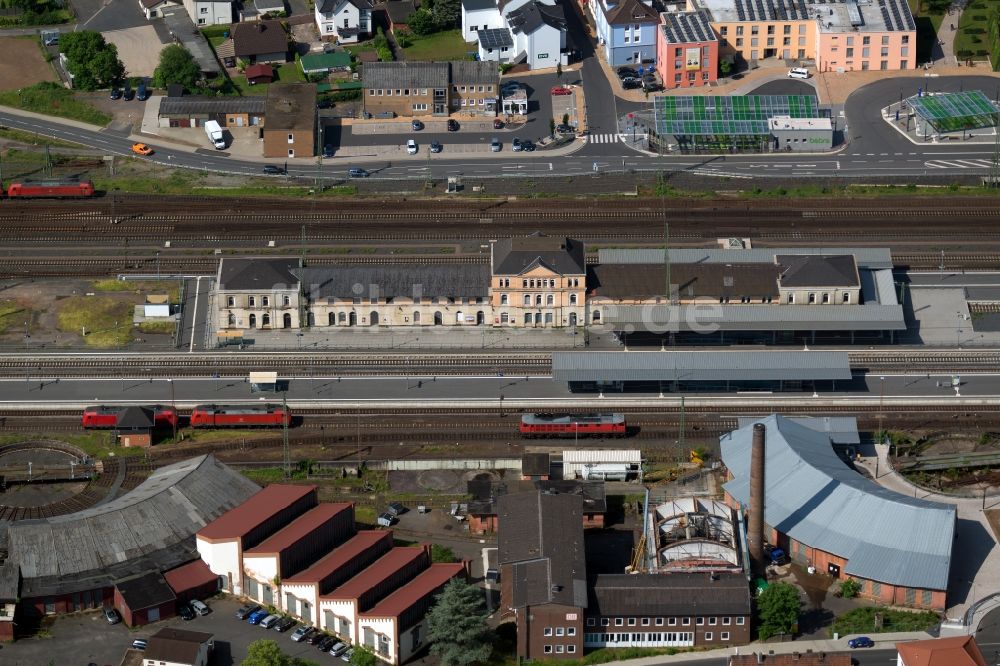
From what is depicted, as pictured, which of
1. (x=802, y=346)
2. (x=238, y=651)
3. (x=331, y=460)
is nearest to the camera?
(x=238, y=651)

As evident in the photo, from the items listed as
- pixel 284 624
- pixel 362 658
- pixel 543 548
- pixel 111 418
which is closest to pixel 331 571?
pixel 284 624

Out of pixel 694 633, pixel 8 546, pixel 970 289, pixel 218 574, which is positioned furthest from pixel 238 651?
pixel 970 289

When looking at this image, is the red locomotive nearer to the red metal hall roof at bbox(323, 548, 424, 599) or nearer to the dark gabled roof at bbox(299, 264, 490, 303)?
the dark gabled roof at bbox(299, 264, 490, 303)

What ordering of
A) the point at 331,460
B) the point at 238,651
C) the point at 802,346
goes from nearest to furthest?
the point at 238,651 → the point at 331,460 → the point at 802,346

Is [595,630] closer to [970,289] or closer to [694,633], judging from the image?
[694,633]

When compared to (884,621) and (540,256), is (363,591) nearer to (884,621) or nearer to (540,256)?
(884,621)

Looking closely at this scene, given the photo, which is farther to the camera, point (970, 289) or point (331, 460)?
point (970, 289)

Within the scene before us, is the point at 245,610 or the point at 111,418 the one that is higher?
the point at 111,418
